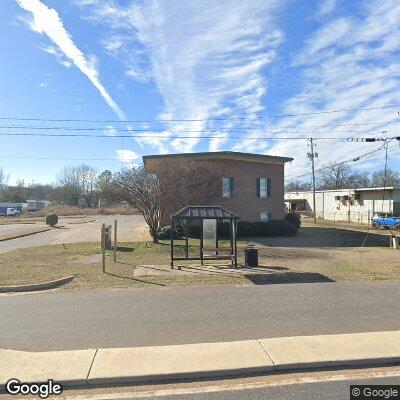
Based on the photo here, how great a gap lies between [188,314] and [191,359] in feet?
7.92

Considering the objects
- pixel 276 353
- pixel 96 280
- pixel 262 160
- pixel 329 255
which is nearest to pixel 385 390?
pixel 276 353

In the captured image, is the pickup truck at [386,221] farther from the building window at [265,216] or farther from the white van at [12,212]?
the white van at [12,212]

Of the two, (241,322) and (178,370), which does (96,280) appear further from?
(178,370)

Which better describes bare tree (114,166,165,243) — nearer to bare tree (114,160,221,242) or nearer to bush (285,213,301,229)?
bare tree (114,160,221,242)

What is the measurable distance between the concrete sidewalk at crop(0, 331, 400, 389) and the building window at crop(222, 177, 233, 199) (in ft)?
79.9

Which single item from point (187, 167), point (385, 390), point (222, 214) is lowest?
point (385, 390)

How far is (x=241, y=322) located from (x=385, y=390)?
306 centimetres

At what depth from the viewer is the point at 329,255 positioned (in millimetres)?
18500

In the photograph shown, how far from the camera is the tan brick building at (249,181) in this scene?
3017cm

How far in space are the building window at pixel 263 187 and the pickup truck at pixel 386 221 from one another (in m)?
15.7

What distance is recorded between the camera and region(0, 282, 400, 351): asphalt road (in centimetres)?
670

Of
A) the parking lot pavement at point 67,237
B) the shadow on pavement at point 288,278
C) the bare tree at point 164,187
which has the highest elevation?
the bare tree at point 164,187

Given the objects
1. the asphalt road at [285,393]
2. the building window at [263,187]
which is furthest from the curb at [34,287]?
the building window at [263,187]

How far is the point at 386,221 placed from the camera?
40.8 m
